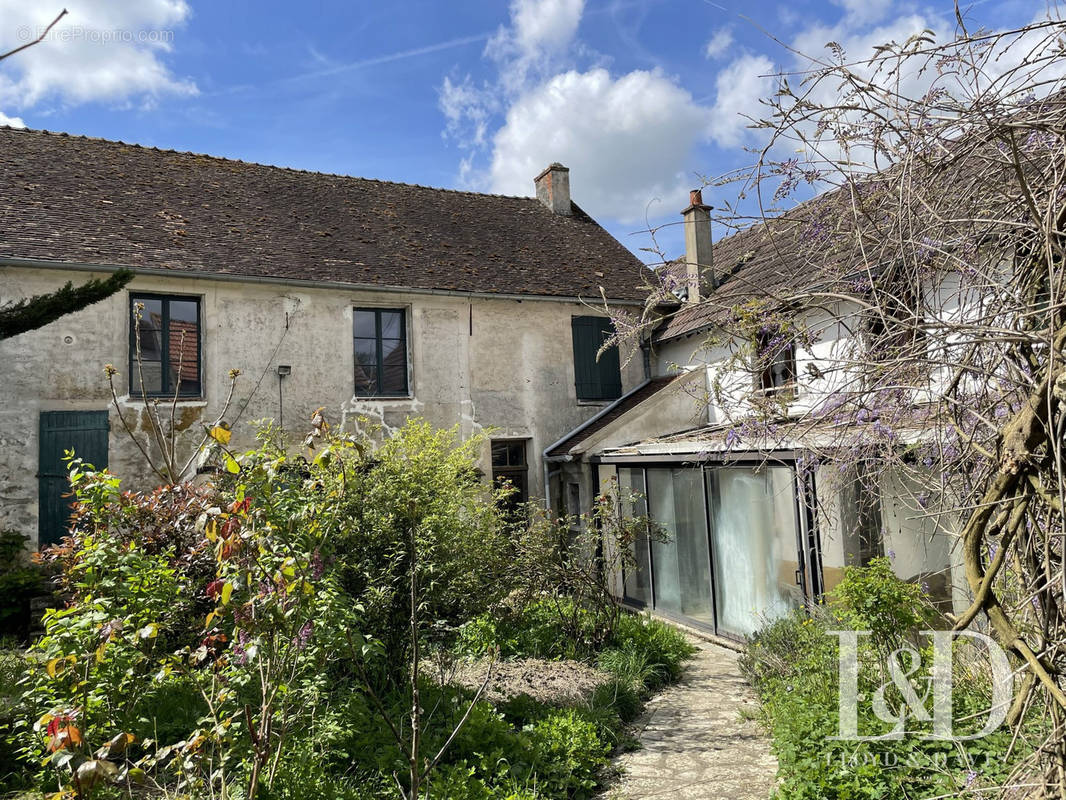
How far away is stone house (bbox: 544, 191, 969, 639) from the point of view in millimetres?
8086

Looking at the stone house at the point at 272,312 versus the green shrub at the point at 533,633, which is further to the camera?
the stone house at the point at 272,312

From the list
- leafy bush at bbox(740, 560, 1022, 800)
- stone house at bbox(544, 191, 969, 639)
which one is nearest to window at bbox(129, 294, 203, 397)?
stone house at bbox(544, 191, 969, 639)

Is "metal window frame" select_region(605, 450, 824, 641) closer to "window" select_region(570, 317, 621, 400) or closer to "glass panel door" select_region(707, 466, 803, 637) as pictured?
"glass panel door" select_region(707, 466, 803, 637)

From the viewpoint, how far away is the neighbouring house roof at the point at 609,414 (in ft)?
46.1

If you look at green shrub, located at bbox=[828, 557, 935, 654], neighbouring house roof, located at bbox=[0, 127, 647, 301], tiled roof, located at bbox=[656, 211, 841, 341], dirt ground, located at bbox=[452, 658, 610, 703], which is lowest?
dirt ground, located at bbox=[452, 658, 610, 703]

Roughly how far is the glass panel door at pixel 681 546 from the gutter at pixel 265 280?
3.24m

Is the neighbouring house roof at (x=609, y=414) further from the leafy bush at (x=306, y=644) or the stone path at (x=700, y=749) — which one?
the stone path at (x=700, y=749)

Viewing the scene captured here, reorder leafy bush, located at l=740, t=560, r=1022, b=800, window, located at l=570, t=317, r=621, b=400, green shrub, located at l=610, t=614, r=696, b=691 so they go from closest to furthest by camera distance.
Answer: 1. leafy bush, located at l=740, t=560, r=1022, b=800
2. green shrub, located at l=610, t=614, r=696, b=691
3. window, located at l=570, t=317, r=621, b=400

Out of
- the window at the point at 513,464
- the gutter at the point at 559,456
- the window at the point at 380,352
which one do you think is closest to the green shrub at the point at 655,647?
the gutter at the point at 559,456

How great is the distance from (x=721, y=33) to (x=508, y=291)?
1058 cm

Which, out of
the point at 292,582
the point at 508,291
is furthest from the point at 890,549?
the point at 508,291

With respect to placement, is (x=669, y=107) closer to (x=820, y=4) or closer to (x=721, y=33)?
(x=721, y=33)

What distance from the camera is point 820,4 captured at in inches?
174

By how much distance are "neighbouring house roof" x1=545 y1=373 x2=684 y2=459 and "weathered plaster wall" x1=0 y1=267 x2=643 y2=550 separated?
0.24m
